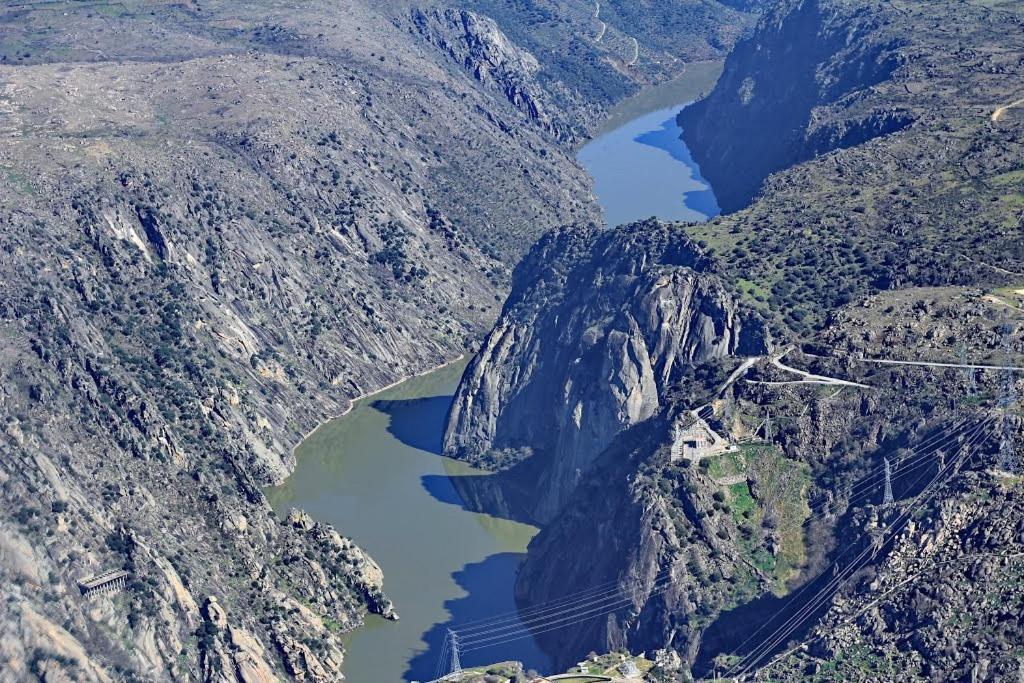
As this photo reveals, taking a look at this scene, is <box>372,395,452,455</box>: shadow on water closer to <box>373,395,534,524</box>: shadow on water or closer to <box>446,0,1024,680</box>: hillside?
<box>373,395,534,524</box>: shadow on water

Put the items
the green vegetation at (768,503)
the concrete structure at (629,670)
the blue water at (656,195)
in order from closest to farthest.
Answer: the concrete structure at (629,670) < the green vegetation at (768,503) < the blue water at (656,195)

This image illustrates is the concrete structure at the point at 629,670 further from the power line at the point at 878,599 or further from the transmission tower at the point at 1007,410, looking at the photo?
the transmission tower at the point at 1007,410

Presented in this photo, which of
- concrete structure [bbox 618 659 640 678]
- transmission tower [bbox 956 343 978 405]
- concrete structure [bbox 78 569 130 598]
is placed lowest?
concrete structure [bbox 78 569 130 598]

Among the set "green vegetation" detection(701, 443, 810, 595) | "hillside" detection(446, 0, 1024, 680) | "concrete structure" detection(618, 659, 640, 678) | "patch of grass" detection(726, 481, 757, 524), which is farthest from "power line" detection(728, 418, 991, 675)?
"patch of grass" detection(726, 481, 757, 524)

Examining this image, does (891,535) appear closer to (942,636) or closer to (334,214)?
(942,636)

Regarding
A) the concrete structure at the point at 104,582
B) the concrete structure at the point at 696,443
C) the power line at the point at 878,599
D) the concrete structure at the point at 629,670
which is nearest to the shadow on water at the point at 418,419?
the concrete structure at the point at 696,443

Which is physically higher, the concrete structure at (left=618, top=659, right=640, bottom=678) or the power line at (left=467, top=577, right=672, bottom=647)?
the concrete structure at (left=618, top=659, right=640, bottom=678)

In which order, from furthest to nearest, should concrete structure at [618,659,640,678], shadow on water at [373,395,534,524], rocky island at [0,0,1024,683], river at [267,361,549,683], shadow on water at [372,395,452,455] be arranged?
shadow on water at [372,395,452,455], shadow on water at [373,395,534,524], river at [267,361,549,683], rocky island at [0,0,1024,683], concrete structure at [618,659,640,678]
